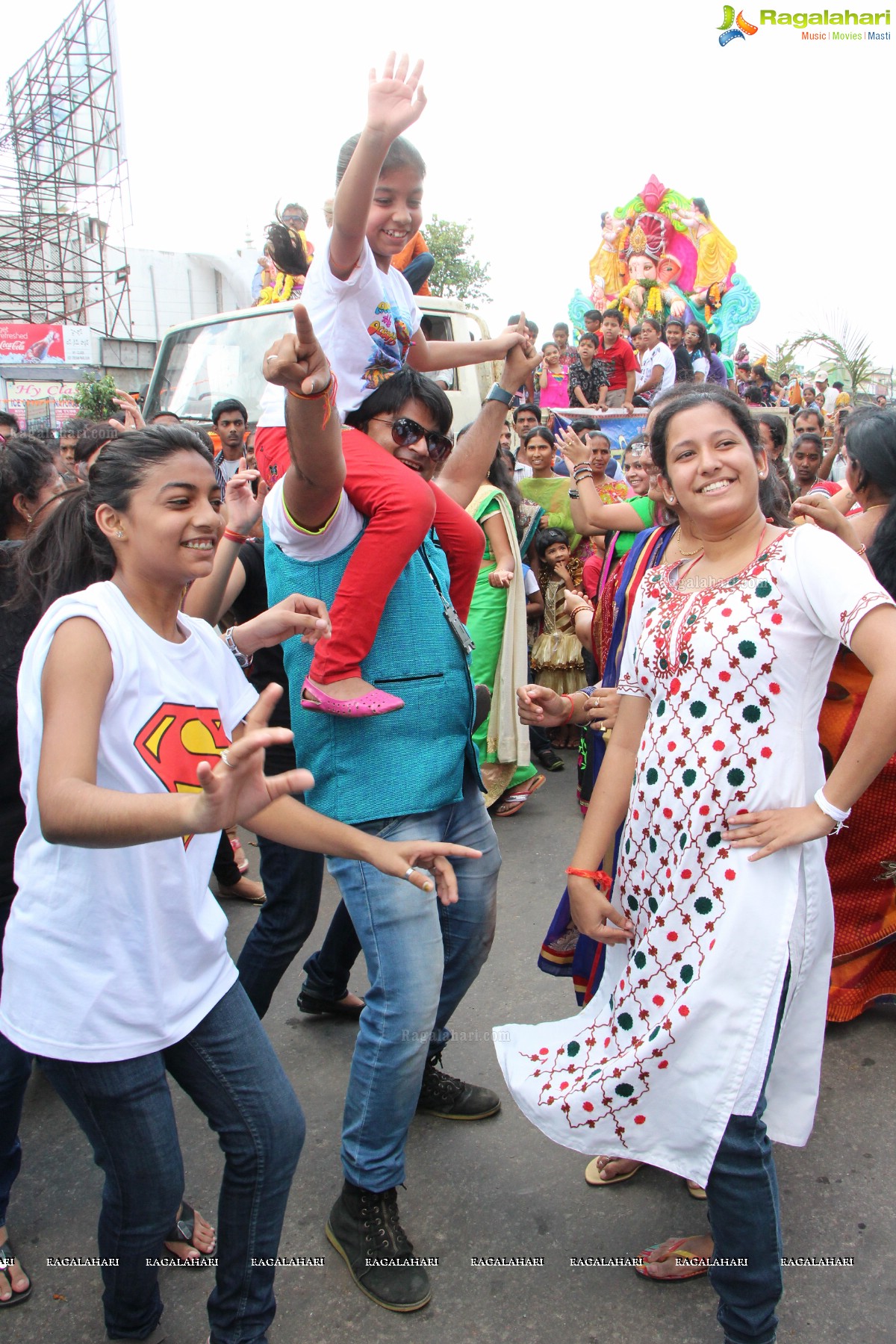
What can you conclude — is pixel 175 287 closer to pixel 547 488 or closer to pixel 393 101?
pixel 547 488

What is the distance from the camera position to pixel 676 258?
789 inches

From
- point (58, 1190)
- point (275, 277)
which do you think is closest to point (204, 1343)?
point (58, 1190)

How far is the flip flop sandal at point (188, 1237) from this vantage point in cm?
215

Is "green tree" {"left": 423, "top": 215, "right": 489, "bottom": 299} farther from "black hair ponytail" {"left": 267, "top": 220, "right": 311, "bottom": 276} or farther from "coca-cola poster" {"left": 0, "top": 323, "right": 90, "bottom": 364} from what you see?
"black hair ponytail" {"left": 267, "top": 220, "right": 311, "bottom": 276}

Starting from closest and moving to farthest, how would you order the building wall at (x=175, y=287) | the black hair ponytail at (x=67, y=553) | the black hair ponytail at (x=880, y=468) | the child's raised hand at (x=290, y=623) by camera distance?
1. the black hair ponytail at (x=67, y=553)
2. the child's raised hand at (x=290, y=623)
3. the black hair ponytail at (x=880, y=468)
4. the building wall at (x=175, y=287)

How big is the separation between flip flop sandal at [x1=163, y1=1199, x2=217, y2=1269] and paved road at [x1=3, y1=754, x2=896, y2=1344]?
28 mm


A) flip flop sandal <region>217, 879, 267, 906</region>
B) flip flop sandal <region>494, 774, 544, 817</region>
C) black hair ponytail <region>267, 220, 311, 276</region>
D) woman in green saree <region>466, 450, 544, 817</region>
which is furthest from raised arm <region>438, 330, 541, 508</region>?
flip flop sandal <region>494, 774, 544, 817</region>

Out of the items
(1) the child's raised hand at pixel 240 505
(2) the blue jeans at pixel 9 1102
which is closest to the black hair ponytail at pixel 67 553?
(1) the child's raised hand at pixel 240 505

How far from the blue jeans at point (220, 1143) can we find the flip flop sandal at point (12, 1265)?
45 centimetres

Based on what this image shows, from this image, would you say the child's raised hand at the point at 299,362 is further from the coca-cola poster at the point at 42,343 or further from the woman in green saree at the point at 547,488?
the coca-cola poster at the point at 42,343

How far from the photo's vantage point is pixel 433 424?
2.25 m

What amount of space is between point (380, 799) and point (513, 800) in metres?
3.11

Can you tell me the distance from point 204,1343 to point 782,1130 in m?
1.25

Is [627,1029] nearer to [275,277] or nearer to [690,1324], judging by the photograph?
[690,1324]
